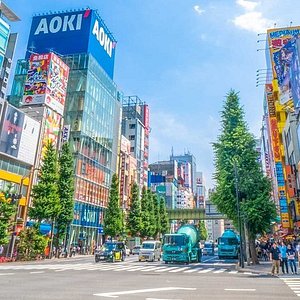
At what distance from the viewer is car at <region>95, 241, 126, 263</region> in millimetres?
31578

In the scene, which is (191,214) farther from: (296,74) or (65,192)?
(296,74)

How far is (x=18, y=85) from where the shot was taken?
192 ft

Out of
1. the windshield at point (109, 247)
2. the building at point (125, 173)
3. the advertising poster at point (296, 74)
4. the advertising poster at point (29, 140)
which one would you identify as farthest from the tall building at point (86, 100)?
the advertising poster at point (296, 74)

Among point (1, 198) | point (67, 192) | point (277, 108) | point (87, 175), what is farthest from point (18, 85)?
point (277, 108)

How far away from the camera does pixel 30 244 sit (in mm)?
32344

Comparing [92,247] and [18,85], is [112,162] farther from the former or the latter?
[18,85]

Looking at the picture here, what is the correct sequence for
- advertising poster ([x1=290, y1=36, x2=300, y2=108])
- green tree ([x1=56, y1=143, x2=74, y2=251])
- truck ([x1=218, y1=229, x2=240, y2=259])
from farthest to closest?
1. truck ([x1=218, y1=229, x2=240, y2=259])
2. green tree ([x1=56, y1=143, x2=74, y2=251])
3. advertising poster ([x1=290, y1=36, x2=300, y2=108])

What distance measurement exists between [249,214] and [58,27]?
55.1 m

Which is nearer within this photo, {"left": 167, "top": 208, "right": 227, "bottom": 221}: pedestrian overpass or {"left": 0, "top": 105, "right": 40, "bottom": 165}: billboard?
{"left": 0, "top": 105, "right": 40, "bottom": 165}: billboard

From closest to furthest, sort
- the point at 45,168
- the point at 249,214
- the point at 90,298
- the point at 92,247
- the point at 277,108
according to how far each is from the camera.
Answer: the point at 90,298
the point at 249,214
the point at 45,168
the point at 277,108
the point at 92,247

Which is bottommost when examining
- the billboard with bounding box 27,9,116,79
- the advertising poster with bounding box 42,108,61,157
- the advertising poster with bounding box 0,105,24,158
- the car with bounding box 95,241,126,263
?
the car with bounding box 95,241,126,263

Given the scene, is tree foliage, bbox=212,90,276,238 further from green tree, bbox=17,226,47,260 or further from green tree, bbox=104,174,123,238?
green tree, bbox=104,174,123,238

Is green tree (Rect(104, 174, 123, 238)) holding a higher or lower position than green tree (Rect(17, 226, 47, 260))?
higher

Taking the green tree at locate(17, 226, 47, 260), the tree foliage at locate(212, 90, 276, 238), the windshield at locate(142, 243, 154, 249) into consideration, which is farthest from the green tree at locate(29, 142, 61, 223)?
the tree foliage at locate(212, 90, 276, 238)
